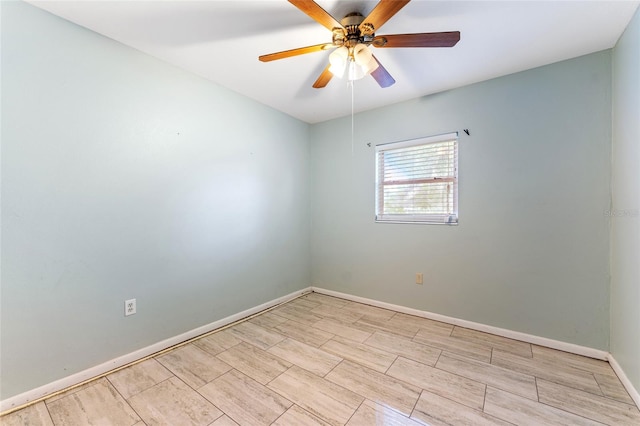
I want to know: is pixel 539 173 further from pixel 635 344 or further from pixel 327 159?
pixel 327 159

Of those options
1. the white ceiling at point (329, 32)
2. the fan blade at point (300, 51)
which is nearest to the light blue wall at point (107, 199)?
the white ceiling at point (329, 32)

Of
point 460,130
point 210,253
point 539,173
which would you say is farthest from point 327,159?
point 539,173

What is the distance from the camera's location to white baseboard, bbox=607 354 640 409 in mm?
1505

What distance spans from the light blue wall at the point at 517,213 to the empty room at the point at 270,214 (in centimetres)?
2

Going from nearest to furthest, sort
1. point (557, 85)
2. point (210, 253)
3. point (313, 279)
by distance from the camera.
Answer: point (557, 85)
point (210, 253)
point (313, 279)

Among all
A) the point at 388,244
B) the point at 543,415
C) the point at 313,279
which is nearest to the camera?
the point at 543,415

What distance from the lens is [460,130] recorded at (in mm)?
2527

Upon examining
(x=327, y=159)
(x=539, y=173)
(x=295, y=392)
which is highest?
(x=327, y=159)

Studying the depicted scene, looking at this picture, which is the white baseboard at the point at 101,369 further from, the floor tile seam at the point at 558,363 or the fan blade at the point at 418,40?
the fan blade at the point at 418,40

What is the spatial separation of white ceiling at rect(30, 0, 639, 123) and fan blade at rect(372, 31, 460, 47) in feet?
0.71

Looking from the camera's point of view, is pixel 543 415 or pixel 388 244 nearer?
pixel 543 415

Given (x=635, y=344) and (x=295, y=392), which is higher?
(x=635, y=344)

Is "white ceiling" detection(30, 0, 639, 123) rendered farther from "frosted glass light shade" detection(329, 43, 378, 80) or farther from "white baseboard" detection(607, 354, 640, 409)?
"white baseboard" detection(607, 354, 640, 409)

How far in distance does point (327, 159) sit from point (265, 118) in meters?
0.96
